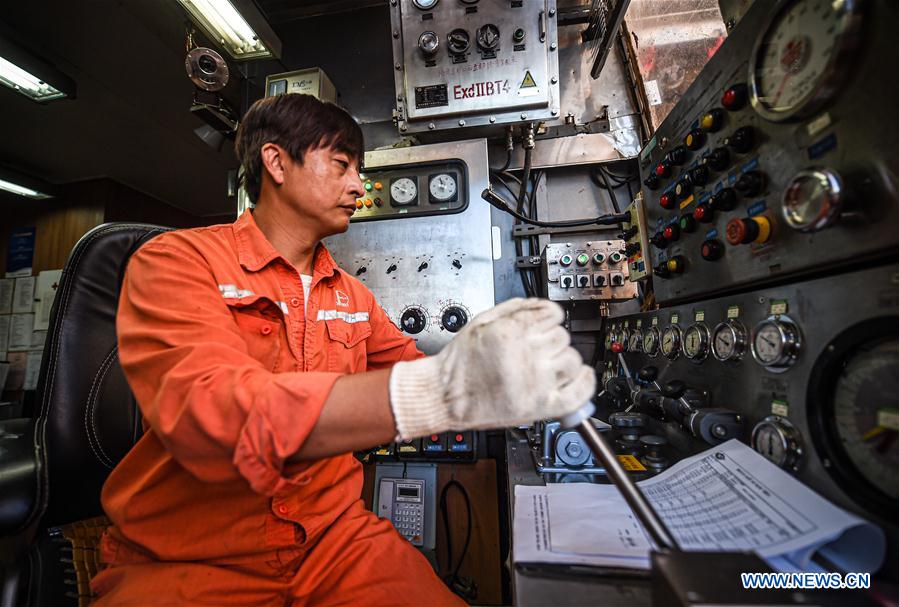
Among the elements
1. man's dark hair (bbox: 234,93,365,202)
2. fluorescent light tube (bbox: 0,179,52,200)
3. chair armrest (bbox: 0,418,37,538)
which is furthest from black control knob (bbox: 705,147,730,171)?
fluorescent light tube (bbox: 0,179,52,200)

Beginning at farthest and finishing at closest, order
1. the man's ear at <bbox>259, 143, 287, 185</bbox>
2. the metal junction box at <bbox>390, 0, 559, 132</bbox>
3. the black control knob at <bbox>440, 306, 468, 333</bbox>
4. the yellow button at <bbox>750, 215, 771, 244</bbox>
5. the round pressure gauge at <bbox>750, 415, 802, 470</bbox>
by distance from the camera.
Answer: the black control knob at <bbox>440, 306, 468, 333</bbox>
the metal junction box at <bbox>390, 0, 559, 132</bbox>
the man's ear at <bbox>259, 143, 287, 185</bbox>
the yellow button at <bbox>750, 215, 771, 244</bbox>
the round pressure gauge at <bbox>750, 415, 802, 470</bbox>

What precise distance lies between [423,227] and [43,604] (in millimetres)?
1727

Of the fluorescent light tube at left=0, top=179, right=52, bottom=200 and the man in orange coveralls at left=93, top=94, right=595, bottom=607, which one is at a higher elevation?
the fluorescent light tube at left=0, top=179, right=52, bottom=200

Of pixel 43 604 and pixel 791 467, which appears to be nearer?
pixel 791 467

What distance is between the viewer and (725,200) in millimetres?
906

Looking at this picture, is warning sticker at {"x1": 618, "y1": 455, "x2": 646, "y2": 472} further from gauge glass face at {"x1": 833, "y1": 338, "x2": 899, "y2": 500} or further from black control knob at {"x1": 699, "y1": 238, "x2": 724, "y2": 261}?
black control knob at {"x1": 699, "y1": 238, "x2": 724, "y2": 261}

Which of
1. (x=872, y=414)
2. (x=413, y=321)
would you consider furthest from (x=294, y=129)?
(x=872, y=414)

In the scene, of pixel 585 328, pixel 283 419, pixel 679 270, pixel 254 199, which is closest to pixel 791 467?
pixel 679 270

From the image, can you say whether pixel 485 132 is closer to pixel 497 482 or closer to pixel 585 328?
pixel 585 328

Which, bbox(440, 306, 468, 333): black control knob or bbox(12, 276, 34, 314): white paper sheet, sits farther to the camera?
bbox(12, 276, 34, 314): white paper sheet

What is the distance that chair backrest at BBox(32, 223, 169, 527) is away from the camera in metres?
0.88

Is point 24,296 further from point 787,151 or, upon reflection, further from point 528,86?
point 787,151

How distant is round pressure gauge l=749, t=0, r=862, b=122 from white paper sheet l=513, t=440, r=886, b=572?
675mm

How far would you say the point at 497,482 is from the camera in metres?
1.64
